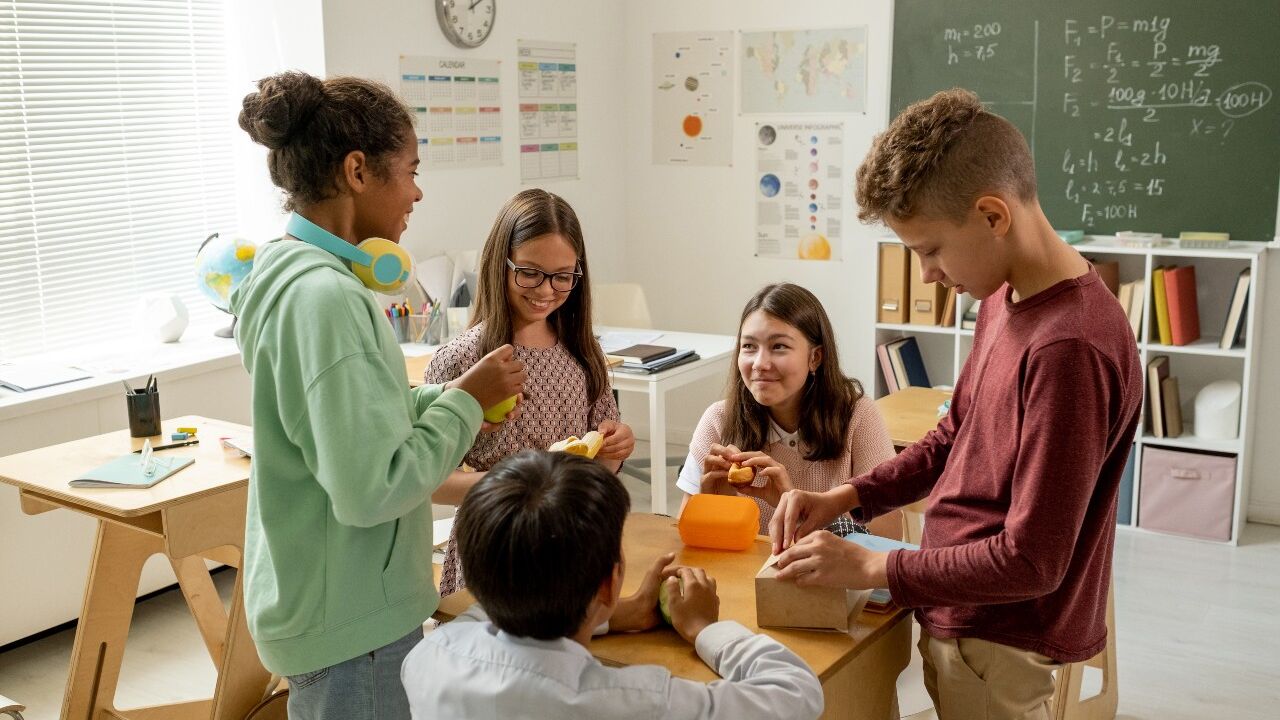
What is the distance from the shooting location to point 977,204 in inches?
55.5

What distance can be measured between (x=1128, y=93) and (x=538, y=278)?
3141mm

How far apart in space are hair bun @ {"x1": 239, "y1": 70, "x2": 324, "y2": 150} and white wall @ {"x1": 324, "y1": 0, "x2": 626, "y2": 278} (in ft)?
8.74

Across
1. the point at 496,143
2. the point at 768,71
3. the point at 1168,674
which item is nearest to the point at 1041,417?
the point at 1168,674

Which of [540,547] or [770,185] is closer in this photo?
[540,547]

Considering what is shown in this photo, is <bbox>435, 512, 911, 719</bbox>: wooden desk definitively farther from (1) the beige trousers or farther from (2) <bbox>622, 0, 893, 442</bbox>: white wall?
(2) <bbox>622, 0, 893, 442</bbox>: white wall

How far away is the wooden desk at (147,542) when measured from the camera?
2467 mm

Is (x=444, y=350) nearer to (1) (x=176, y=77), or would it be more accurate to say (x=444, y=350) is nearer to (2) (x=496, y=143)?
(1) (x=176, y=77)

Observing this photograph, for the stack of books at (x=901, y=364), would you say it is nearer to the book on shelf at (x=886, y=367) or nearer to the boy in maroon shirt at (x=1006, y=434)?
the book on shelf at (x=886, y=367)

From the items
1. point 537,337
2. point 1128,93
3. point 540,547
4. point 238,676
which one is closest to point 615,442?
point 537,337

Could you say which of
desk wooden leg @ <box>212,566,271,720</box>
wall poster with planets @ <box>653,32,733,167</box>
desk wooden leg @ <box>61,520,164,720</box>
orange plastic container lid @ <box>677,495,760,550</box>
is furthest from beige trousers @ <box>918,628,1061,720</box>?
wall poster with planets @ <box>653,32,733,167</box>

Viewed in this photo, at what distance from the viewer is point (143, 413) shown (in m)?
2.89

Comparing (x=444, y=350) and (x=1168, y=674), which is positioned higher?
(x=444, y=350)

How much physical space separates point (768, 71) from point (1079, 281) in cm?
402

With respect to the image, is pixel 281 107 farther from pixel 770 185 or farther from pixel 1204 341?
pixel 770 185
